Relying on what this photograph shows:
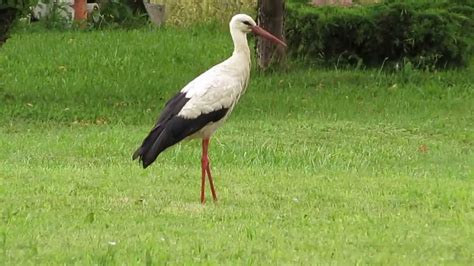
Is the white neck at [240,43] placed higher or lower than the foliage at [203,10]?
higher

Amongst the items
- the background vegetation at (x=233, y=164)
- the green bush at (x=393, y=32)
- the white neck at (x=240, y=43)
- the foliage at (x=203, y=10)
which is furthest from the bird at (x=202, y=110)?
the foliage at (x=203, y=10)

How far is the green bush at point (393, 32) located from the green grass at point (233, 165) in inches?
18.4

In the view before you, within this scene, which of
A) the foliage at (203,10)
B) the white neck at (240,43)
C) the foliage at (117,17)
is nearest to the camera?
the white neck at (240,43)

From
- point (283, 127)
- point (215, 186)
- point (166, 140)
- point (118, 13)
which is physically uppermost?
point (166, 140)

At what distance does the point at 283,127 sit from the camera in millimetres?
13836

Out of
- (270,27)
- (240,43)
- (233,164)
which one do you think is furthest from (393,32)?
(240,43)

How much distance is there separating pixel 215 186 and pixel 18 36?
12521 millimetres

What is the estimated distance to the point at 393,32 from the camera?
60.8ft

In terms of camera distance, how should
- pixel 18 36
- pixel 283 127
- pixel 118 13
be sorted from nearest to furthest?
pixel 283 127 → pixel 18 36 → pixel 118 13

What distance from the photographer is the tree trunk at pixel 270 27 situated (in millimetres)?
17562

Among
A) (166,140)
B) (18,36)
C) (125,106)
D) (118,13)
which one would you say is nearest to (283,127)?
(125,106)

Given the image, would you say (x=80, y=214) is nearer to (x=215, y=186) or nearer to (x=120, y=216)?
(x=120, y=216)

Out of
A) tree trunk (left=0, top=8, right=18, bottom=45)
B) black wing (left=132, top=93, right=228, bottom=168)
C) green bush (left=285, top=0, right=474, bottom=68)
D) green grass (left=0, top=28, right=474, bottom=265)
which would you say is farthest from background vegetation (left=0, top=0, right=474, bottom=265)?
tree trunk (left=0, top=8, right=18, bottom=45)

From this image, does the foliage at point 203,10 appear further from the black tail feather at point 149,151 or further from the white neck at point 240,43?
the black tail feather at point 149,151
